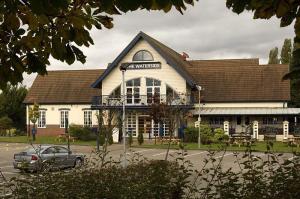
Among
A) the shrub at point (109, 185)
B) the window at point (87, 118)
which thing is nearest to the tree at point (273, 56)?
the window at point (87, 118)

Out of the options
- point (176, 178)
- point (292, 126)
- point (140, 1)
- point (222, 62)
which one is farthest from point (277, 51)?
point (140, 1)

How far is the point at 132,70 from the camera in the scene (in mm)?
44281

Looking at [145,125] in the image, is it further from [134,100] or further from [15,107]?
[15,107]

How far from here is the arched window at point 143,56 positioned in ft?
143

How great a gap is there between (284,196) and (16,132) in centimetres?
4950

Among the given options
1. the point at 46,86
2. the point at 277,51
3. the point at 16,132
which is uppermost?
the point at 277,51

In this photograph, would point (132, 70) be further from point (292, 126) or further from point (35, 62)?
point (35, 62)

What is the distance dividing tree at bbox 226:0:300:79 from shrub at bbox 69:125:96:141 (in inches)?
1557

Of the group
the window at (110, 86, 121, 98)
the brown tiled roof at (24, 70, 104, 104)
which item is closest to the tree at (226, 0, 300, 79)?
the window at (110, 86, 121, 98)

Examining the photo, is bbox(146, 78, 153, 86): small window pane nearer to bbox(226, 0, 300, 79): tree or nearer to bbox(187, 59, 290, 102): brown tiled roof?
bbox(187, 59, 290, 102): brown tiled roof

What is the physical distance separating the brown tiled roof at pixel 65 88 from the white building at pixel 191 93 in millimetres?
352

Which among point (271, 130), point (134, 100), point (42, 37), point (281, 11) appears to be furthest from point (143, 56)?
point (281, 11)

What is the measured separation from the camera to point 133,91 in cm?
4434

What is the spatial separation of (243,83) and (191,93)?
16.7 feet
